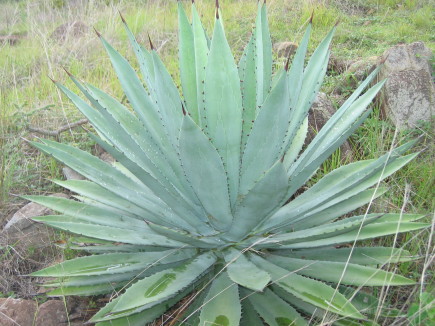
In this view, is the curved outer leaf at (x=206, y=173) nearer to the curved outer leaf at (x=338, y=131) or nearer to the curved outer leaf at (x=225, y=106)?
the curved outer leaf at (x=225, y=106)

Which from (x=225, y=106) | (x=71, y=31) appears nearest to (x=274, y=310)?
(x=225, y=106)

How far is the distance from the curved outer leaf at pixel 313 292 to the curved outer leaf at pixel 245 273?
0.08 metres

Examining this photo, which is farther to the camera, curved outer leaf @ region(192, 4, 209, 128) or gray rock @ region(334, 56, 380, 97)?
gray rock @ region(334, 56, 380, 97)

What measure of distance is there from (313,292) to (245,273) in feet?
0.77

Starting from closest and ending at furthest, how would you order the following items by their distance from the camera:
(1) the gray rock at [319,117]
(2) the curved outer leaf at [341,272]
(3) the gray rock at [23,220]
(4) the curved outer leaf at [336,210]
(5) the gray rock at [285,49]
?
(2) the curved outer leaf at [341,272] → (4) the curved outer leaf at [336,210] → (3) the gray rock at [23,220] → (1) the gray rock at [319,117] → (5) the gray rock at [285,49]

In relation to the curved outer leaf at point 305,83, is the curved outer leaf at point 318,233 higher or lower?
lower

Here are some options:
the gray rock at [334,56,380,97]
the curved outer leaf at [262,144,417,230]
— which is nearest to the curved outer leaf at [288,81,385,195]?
the curved outer leaf at [262,144,417,230]

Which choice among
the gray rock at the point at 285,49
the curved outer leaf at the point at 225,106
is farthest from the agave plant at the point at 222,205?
the gray rock at the point at 285,49

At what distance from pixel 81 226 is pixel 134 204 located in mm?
229

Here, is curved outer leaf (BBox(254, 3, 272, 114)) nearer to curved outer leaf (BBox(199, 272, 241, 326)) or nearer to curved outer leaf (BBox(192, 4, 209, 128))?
curved outer leaf (BBox(192, 4, 209, 128))

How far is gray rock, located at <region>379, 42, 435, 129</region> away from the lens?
3150 mm

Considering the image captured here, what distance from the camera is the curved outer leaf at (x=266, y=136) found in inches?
60.9

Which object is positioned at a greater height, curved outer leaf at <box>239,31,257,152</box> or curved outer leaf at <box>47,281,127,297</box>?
curved outer leaf at <box>239,31,257,152</box>

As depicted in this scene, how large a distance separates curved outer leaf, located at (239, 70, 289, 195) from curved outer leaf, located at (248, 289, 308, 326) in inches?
15.9
